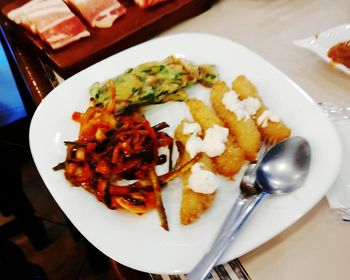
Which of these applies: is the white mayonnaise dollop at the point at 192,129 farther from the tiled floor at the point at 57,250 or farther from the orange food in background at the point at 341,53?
the tiled floor at the point at 57,250

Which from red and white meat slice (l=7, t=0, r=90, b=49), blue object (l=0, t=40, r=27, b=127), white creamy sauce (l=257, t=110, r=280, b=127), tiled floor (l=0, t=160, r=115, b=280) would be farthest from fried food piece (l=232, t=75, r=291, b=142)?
tiled floor (l=0, t=160, r=115, b=280)

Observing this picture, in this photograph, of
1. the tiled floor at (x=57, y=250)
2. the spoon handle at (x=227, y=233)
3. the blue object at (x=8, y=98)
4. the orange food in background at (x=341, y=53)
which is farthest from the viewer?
the tiled floor at (x=57, y=250)

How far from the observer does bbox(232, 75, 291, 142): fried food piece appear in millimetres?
1037

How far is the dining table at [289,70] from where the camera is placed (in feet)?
2.97

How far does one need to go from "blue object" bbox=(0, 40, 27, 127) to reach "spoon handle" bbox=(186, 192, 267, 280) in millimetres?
1002

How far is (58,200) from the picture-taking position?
→ 3.22ft

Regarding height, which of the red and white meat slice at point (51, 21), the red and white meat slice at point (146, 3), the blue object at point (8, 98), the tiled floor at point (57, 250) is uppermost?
the red and white meat slice at point (146, 3)

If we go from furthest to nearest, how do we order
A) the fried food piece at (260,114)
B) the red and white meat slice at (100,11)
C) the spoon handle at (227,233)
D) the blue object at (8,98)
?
the blue object at (8,98) < the red and white meat slice at (100,11) < the fried food piece at (260,114) < the spoon handle at (227,233)

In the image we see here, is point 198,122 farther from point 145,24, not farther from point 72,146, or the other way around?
point 145,24

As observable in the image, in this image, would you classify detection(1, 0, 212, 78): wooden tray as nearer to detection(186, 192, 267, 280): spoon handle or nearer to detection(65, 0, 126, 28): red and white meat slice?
detection(65, 0, 126, 28): red and white meat slice

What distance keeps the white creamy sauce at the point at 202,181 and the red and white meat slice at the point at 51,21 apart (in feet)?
2.10

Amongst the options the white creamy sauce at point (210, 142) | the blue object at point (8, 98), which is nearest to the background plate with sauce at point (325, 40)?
the white creamy sauce at point (210, 142)

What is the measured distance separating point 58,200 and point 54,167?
95 mm

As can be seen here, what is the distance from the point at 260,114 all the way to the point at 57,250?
128cm
